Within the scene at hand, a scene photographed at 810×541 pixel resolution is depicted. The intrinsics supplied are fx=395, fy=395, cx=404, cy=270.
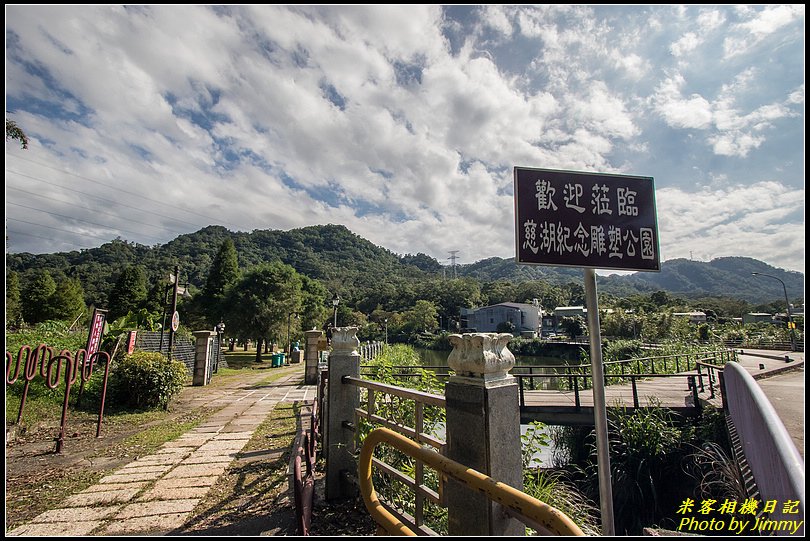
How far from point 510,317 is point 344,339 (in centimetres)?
6538

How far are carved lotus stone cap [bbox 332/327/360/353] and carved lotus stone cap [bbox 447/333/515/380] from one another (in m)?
2.00

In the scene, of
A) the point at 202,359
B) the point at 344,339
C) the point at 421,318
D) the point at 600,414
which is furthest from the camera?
the point at 421,318

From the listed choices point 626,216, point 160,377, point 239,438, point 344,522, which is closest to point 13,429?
point 160,377

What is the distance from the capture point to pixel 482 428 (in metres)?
1.94

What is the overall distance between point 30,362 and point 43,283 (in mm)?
Answer: 45701

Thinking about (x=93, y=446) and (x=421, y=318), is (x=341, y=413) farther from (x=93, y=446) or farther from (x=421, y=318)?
(x=421, y=318)

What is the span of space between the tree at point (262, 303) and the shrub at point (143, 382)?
18.3 meters

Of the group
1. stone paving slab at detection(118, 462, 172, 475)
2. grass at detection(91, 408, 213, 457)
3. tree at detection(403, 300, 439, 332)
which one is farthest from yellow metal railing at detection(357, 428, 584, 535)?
tree at detection(403, 300, 439, 332)

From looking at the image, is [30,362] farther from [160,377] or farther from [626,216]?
[626,216]

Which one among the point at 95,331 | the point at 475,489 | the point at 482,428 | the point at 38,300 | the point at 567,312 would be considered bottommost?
the point at 475,489

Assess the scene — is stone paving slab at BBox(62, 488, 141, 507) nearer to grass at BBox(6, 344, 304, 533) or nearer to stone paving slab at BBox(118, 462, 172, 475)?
grass at BBox(6, 344, 304, 533)

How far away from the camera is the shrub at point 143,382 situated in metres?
8.14

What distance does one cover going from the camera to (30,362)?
5.43m

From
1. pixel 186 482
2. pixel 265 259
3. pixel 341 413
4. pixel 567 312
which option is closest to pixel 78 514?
pixel 186 482
